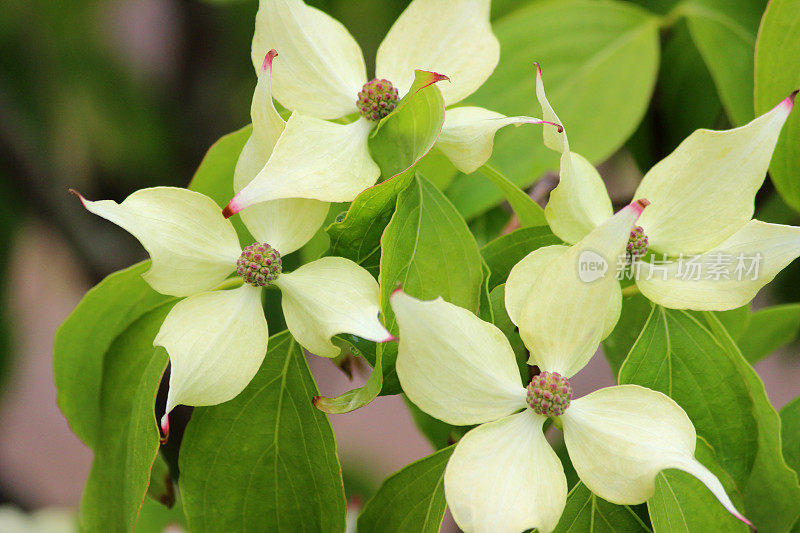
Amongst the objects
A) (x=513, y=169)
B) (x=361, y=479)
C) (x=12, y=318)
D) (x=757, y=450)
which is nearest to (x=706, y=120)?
(x=513, y=169)

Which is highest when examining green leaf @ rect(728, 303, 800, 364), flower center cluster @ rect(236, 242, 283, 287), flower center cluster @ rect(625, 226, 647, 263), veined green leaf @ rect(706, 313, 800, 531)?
flower center cluster @ rect(236, 242, 283, 287)

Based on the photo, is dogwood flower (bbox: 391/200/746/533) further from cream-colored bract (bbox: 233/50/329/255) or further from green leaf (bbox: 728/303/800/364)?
green leaf (bbox: 728/303/800/364)

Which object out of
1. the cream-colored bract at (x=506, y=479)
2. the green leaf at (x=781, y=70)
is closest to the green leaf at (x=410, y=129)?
the cream-colored bract at (x=506, y=479)

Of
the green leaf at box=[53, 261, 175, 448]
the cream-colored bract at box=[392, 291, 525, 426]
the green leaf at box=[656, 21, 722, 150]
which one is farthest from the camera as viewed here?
the green leaf at box=[656, 21, 722, 150]

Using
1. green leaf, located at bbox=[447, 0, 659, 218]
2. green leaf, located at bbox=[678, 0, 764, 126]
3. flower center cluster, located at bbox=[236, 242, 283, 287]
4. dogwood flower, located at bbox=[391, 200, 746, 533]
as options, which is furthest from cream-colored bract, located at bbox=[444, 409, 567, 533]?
green leaf, located at bbox=[678, 0, 764, 126]

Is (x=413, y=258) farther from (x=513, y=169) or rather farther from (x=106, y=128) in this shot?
(x=106, y=128)

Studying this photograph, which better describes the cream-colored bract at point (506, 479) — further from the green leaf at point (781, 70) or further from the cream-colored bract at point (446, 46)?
the green leaf at point (781, 70)
